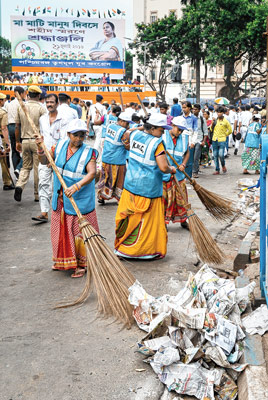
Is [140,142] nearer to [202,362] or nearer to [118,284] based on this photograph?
[118,284]

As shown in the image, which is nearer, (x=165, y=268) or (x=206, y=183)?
(x=165, y=268)

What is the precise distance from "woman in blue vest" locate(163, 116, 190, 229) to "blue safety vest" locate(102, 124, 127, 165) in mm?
1489

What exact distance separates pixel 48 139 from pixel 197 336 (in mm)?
4907

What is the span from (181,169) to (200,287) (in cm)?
292

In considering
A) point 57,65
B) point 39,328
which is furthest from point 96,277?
point 57,65

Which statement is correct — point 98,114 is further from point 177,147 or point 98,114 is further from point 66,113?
point 177,147

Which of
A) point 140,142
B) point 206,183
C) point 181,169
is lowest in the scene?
point 206,183

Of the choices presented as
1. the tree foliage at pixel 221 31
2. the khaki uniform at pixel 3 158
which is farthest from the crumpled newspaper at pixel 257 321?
the tree foliage at pixel 221 31

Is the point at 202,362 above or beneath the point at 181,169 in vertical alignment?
beneath

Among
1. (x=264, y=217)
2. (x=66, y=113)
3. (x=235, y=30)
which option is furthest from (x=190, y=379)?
(x=235, y=30)

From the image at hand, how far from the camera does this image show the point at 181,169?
23.7ft

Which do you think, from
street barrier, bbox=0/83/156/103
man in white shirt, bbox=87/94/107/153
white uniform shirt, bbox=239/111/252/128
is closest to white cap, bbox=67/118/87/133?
man in white shirt, bbox=87/94/107/153

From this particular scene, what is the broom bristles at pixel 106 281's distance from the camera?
461 centimetres

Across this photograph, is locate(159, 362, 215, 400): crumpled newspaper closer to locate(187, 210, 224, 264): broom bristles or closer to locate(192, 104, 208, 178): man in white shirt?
locate(187, 210, 224, 264): broom bristles
